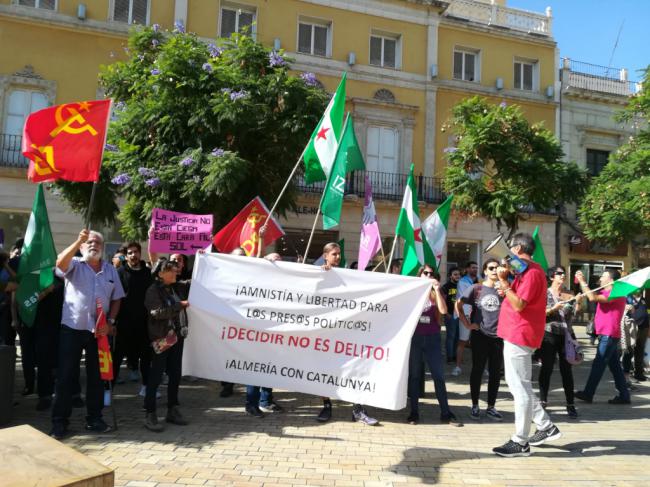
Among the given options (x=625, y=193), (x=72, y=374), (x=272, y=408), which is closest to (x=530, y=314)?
(x=272, y=408)

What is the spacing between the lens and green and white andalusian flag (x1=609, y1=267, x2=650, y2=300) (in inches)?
243

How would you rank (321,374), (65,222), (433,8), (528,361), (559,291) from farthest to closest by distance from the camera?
(433,8) < (65,222) < (559,291) < (321,374) < (528,361)

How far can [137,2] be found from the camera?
18.2 m

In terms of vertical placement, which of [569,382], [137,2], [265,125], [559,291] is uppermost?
[137,2]

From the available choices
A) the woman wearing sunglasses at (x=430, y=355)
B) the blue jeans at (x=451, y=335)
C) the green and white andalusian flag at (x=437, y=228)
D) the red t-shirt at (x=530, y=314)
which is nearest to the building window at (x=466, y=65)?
the blue jeans at (x=451, y=335)

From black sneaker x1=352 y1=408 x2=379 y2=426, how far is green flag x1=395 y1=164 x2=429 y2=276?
171 centimetres

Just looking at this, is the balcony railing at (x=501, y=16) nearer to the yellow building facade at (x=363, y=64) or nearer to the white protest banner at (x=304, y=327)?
the yellow building facade at (x=363, y=64)

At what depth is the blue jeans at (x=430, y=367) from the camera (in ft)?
20.4

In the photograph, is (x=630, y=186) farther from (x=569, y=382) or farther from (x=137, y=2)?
(x=137, y=2)

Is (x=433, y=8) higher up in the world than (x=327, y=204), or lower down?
higher up

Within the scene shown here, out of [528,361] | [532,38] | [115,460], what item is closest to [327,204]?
[528,361]

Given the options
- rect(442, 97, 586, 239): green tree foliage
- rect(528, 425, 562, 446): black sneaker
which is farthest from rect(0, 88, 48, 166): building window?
rect(528, 425, 562, 446): black sneaker

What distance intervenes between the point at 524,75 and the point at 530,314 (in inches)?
796

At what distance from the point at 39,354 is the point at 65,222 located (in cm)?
1211
